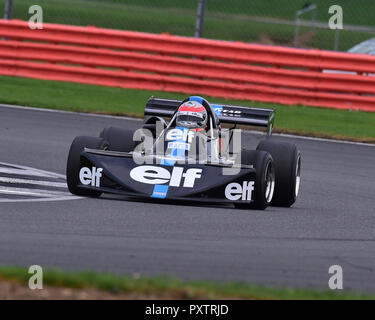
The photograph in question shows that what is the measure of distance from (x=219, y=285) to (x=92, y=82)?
12975 mm

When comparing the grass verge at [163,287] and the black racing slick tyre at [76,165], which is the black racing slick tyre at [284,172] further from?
the grass verge at [163,287]

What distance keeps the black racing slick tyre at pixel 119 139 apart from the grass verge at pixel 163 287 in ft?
16.0

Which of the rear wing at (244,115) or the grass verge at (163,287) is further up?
the rear wing at (244,115)

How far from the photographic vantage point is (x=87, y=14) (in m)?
30.8

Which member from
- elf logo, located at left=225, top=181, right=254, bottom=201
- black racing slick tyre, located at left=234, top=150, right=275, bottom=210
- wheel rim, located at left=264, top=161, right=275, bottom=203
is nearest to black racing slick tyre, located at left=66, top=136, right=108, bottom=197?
elf logo, located at left=225, top=181, right=254, bottom=201

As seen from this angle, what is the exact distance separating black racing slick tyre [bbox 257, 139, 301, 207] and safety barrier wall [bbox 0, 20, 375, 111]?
7.36 m

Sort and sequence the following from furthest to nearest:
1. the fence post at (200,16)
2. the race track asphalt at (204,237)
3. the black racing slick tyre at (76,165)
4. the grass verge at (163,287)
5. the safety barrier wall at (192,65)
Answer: the fence post at (200,16) → the safety barrier wall at (192,65) → the black racing slick tyre at (76,165) → the race track asphalt at (204,237) → the grass verge at (163,287)

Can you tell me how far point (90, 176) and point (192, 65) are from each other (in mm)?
8804

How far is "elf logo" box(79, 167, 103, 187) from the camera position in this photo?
9.55m

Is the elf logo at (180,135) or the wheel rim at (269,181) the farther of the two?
the elf logo at (180,135)

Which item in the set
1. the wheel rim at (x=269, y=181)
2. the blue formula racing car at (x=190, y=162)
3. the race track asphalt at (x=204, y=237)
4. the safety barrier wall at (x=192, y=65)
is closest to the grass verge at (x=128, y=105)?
the safety barrier wall at (x=192, y=65)

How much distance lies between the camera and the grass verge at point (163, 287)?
567 centimetres

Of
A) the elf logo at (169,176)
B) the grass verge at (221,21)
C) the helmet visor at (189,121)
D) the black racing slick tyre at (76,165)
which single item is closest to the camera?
the elf logo at (169,176)

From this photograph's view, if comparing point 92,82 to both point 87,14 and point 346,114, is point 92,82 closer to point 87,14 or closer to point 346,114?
point 346,114
